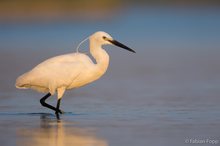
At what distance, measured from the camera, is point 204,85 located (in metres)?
15.3

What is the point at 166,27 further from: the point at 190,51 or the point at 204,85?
the point at 204,85

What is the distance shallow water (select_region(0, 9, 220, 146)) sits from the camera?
10.4 meters

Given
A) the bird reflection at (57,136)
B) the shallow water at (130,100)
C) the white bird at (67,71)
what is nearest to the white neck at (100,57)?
the white bird at (67,71)

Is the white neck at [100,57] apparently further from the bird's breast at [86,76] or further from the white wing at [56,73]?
the white wing at [56,73]

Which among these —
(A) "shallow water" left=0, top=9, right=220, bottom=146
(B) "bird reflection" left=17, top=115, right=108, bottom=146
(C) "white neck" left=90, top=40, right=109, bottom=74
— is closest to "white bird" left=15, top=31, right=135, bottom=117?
(C) "white neck" left=90, top=40, right=109, bottom=74

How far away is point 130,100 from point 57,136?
340cm

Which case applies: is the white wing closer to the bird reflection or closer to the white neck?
the white neck

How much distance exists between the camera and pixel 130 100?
13.7 metres

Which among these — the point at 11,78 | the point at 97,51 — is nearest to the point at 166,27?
the point at 11,78

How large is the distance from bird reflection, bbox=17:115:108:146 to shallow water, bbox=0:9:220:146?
1 cm

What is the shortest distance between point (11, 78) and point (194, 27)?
→ 1670 centimetres

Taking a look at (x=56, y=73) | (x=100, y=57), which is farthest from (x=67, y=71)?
(x=100, y=57)

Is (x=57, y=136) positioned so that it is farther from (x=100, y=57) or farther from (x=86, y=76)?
(x=100, y=57)

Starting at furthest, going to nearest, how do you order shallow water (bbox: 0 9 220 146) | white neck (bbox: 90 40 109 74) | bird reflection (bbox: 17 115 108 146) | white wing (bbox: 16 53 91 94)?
white neck (bbox: 90 40 109 74)
white wing (bbox: 16 53 91 94)
shallow water (bbox: 0 9 220 146)
bird reflection (bbox: 17 115 108 146)
